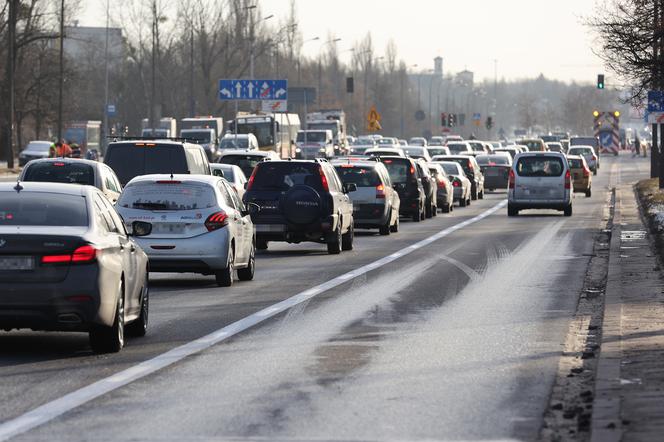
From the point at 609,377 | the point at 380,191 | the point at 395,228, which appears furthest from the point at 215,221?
the point at 395,228

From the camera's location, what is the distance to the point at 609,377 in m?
11.7

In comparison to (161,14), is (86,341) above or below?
below

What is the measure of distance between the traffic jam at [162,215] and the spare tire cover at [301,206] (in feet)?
0.07

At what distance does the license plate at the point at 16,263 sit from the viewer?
500 inches

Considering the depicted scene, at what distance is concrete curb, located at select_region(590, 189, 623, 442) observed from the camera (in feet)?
30.9

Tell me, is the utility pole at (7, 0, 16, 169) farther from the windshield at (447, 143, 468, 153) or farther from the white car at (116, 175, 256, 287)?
the white car at (116, 175, 256, 287)

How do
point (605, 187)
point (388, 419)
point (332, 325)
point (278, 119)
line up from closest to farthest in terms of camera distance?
point (388, 419) < point (332, 325) < point (605, 187) < point (278, 119)

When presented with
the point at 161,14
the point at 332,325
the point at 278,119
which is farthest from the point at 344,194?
the point at 161,14

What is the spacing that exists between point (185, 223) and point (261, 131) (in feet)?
206

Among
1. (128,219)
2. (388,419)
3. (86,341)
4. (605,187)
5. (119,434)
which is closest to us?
(119,434)

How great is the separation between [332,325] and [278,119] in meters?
70.6

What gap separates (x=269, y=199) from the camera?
91.8ft

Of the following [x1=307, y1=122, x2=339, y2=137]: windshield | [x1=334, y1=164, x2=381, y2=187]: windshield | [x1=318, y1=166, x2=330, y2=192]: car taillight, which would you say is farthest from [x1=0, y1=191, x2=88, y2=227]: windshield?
[x1=307, y1=122, x2=339, y2=137]: windshield

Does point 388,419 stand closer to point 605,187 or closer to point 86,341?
point 86,341
